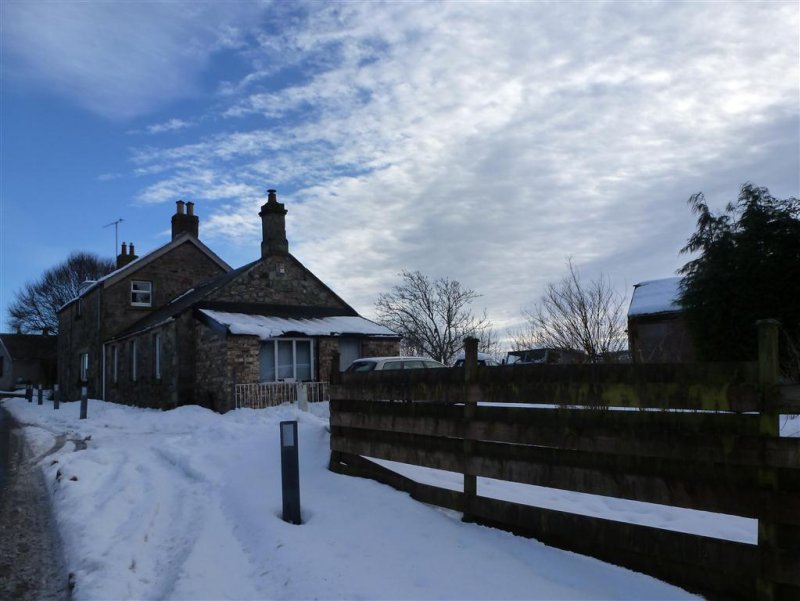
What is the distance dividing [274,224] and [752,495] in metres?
22.9

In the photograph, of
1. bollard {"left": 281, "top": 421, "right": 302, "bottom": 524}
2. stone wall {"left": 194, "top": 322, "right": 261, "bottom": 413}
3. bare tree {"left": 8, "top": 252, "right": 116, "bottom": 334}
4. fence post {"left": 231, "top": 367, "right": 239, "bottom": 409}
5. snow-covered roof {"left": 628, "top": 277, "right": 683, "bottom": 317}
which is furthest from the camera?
bare tree {"left": 8, "top": 252, "right": 116, "bottom": 334}

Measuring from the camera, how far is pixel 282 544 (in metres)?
5.35

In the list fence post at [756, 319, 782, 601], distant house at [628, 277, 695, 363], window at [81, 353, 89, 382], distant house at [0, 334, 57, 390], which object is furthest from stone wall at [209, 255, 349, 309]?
distant house at [0, 334, 57, 390]

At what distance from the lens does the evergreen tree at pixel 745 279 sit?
15.3 m

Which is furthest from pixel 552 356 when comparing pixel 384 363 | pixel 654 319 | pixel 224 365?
pixel 224 365

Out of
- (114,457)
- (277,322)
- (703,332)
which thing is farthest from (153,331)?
(703,332)

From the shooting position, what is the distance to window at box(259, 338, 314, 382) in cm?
2230

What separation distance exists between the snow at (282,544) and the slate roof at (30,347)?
2329 inches

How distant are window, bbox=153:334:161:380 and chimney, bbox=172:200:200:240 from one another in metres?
9.22

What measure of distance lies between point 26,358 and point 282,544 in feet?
216

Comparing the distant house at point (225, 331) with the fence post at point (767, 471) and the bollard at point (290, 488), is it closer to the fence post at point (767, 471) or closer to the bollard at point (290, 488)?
the bollard at point (290, 488)

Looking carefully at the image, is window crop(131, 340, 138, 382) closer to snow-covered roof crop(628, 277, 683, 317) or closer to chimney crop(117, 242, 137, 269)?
chimney crop(117, 242, 137, 269)

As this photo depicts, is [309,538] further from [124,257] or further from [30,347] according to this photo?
[30,347]

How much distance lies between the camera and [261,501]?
6801 millimetres
